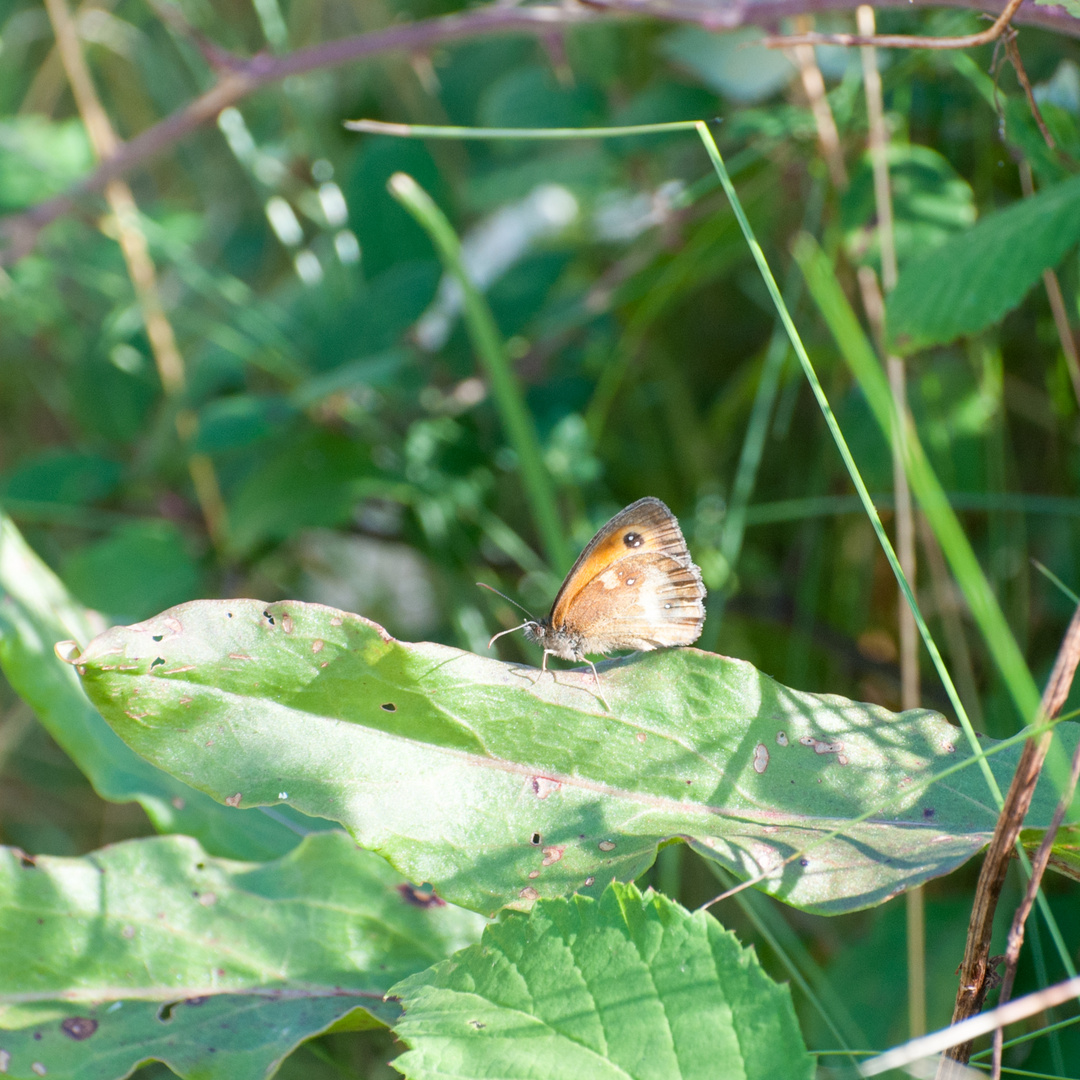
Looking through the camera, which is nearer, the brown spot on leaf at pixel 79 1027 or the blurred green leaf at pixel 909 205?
the brown spot on leaf at pixel 79 1027

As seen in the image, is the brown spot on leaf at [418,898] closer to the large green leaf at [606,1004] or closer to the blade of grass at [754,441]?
the large green leaf at [606,1004]

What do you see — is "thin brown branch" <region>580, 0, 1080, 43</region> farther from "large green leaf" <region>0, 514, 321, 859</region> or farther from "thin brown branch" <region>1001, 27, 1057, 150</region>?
"large green leaf" <region>0, 514, 321, 859</region>

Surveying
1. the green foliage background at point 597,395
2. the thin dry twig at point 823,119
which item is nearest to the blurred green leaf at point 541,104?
the green foliage background at point 597,395

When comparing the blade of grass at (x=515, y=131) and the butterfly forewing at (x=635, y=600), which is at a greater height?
the blade of grass at (x=515, y=131)

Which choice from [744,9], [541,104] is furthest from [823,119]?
[541,104]

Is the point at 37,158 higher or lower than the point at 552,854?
higher

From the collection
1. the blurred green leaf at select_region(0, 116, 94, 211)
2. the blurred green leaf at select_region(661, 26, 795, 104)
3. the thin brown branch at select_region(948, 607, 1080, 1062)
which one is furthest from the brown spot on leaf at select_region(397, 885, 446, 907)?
the blurred green leaf at select_region(0, 116, 94, 211)

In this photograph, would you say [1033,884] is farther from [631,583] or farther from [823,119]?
[823,119]

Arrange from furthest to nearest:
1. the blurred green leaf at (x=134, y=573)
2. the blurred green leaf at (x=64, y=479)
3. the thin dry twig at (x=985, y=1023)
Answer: the blurred green leaf at (x=64, y=479), the blurred green leaf at (x=134, y=573), the thin dry twig at (x=985, y=1023)
